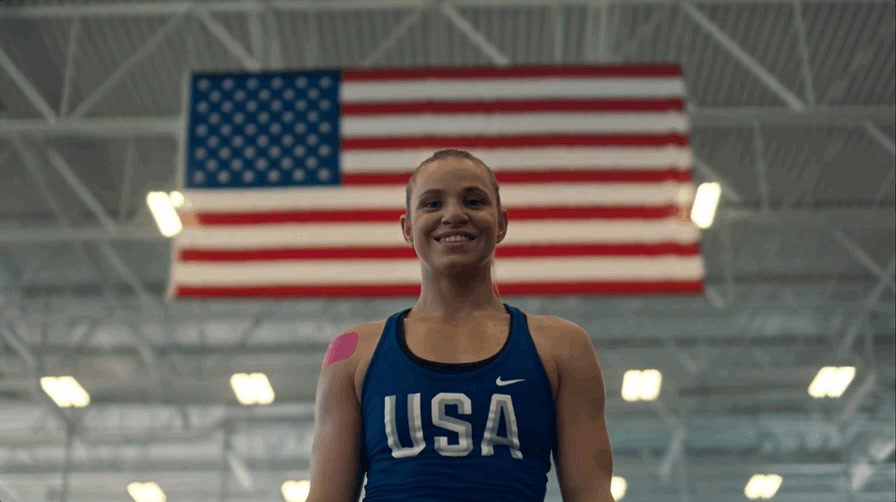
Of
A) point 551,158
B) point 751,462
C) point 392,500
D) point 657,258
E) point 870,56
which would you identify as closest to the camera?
point 392,500

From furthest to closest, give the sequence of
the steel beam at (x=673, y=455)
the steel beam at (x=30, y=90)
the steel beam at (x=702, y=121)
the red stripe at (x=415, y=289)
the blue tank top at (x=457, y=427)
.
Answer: the steel beam at (x=673, y=455)
the steel beam at (x=30, y=90)
the steel beam at (x=702, y=121)
the red stripe at (x=415, y=289)
the blue tank top at (x=457, y=427)

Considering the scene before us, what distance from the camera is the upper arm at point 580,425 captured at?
7.24 ft

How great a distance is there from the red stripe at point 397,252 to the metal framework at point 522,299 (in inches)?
67.3

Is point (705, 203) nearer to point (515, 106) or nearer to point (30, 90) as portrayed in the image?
point (515, 106)

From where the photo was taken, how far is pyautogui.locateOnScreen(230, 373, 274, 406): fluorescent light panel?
40.6 feet

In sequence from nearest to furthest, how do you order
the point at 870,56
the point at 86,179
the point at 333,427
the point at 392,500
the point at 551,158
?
the point at 392,500 → the point at 333,427 → the point at 551,158 → the point at 870,56 → the point at 86,179

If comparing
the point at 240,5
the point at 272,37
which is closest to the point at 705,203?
the point at 272,37

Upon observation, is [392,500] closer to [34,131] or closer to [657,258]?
[657,258]

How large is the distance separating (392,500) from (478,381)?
313mm

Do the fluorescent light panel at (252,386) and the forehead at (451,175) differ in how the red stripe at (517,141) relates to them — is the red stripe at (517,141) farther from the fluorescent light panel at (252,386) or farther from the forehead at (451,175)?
the fluorescent light panel at (252,386)

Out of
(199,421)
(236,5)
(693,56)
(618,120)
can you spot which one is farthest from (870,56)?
(199,421)

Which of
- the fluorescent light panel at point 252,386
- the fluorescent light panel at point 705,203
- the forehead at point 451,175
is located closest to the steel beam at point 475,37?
the fluorescent light panel at point 705,203

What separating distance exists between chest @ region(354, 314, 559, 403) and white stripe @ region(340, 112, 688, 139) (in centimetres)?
456

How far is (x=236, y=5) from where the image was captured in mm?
10016
